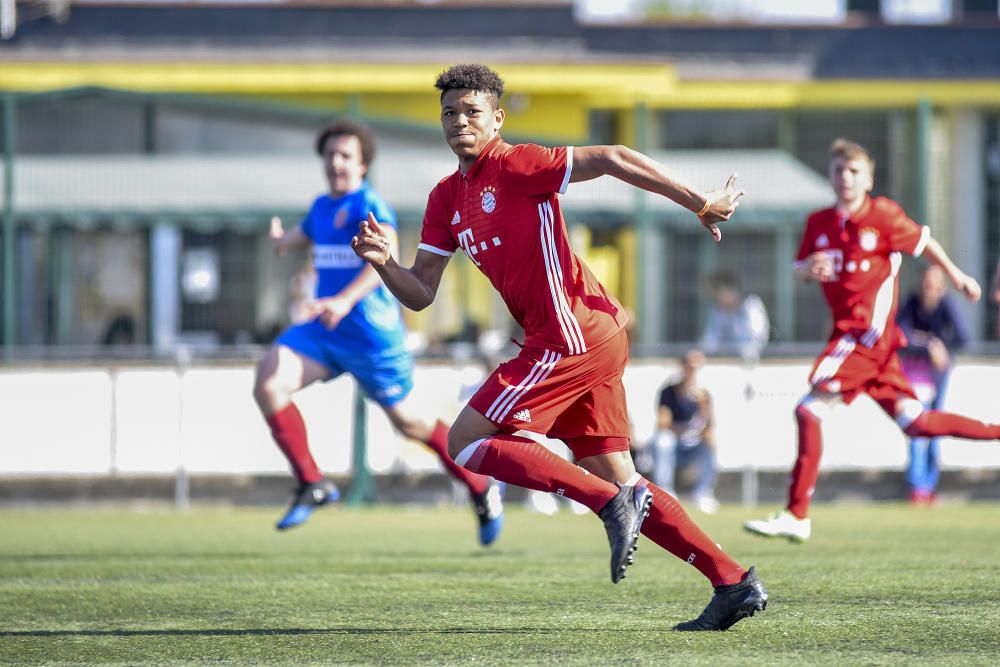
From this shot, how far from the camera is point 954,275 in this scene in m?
8.77

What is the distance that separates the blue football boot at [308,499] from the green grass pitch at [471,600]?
0.93 feet

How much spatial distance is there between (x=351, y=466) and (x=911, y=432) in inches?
279

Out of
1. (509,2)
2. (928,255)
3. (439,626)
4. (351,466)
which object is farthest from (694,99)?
(439,626)

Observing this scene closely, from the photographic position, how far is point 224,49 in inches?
957

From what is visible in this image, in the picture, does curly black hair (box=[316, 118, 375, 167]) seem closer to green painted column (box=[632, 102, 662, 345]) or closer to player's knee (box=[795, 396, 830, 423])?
player's knee (box=[795, 396, 830, 423])

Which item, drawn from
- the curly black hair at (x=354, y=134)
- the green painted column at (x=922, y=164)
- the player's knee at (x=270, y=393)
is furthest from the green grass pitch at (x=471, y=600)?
the green painted column at (x=922, y=164)

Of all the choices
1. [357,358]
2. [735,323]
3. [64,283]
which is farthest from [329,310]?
[64,283]

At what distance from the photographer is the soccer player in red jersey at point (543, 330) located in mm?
5758

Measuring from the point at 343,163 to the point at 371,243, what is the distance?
11.3ft

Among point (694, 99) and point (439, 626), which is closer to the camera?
point (439, 626)

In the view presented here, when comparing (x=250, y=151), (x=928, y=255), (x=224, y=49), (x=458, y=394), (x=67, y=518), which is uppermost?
(x=224, y=49)

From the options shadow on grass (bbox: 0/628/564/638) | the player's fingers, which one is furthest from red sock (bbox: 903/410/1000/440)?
the player's fingers

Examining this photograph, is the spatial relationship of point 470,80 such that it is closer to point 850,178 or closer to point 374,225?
point 374,225

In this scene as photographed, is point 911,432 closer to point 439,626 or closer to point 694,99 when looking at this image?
point 439,626
